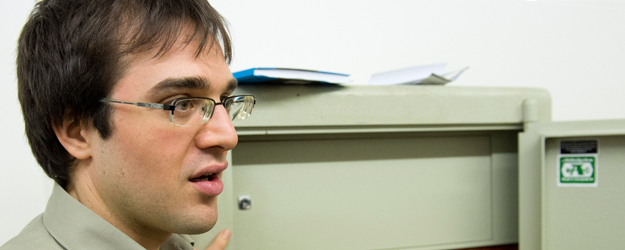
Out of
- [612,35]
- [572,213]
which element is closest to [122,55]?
[572,213]

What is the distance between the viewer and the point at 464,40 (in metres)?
1.50

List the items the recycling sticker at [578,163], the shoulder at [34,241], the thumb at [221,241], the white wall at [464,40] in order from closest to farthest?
the shoulder at [34,241] < the thumb at [221,241] < the recycling sticker at [578,163] < the white wall at [464,40]

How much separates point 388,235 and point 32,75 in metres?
0.86

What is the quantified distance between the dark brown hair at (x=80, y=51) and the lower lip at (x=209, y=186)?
0.14 metres

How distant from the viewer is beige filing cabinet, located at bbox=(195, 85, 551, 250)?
89 centimetres

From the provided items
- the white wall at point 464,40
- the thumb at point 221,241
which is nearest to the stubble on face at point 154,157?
the thumb at point 221,241

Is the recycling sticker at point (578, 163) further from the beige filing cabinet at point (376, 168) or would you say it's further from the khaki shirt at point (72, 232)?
the khaki shirt at point (72, 232)

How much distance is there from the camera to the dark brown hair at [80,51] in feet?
1.64

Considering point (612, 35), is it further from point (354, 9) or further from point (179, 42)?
point (179, 42)

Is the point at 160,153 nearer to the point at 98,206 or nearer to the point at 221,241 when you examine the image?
the point at 98,206

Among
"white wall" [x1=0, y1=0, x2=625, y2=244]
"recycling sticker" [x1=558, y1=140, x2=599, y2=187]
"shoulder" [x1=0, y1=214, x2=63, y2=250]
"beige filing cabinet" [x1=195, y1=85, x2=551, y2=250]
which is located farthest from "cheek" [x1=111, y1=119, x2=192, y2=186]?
"recycling sticker" [x1=558, y1=140, x2=599, y2=187]

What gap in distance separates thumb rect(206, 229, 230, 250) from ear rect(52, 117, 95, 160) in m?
0.37

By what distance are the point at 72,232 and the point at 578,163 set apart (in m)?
1.07

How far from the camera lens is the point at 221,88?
22.8 inches
